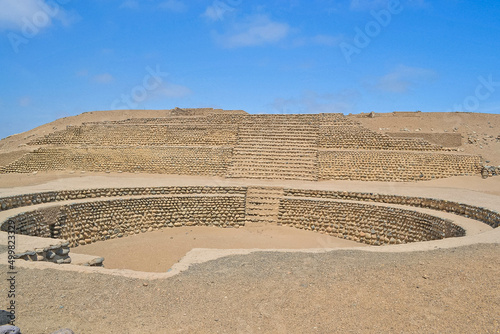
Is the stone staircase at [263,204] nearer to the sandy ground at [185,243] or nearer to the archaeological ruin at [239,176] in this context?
the archaeological ruin at [239,176]

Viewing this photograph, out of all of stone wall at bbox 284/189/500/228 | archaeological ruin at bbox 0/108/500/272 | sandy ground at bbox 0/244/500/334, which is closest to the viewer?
sandy ground at bbox 0/244/500/334

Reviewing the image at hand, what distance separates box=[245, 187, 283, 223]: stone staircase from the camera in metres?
15.1

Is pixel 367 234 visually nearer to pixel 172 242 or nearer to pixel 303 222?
pixel 303 222

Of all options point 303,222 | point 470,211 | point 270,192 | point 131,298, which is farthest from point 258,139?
point 131,298

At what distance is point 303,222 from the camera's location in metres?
14.6

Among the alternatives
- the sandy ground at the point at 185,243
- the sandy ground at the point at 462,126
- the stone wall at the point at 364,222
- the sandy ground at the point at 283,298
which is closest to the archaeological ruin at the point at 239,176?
the stone wall at the point at 364,222

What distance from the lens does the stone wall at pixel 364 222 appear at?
1170 centimetres

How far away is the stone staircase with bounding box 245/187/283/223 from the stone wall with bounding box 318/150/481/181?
439 cm

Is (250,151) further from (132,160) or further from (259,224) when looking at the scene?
(259,224)

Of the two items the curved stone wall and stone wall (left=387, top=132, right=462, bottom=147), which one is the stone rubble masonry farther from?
stone wall (left=387, top=132, right=462, bottom=147)

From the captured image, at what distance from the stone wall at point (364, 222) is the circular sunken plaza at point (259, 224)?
0.05 meters

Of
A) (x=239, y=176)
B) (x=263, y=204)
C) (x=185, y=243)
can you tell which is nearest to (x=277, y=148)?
(x=239, y=176)

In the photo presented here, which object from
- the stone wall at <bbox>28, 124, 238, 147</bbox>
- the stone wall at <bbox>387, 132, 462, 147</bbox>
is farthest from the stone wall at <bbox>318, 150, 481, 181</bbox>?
the stone wall at <bbox>28, 124, 238, 147</bbox>

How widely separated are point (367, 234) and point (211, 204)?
628 centimetres
